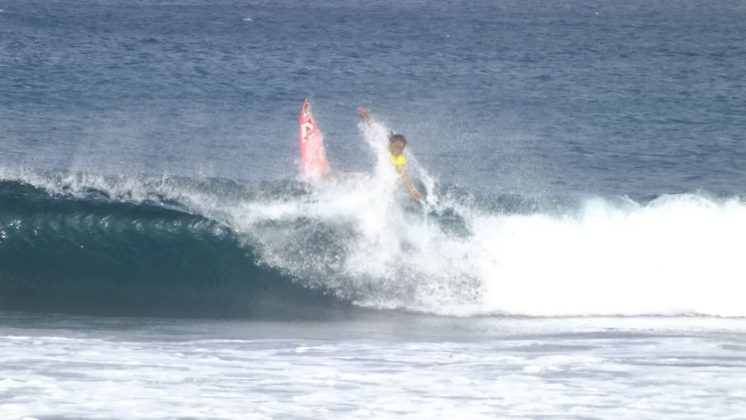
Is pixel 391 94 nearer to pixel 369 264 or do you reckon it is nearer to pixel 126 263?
pixel 126 263

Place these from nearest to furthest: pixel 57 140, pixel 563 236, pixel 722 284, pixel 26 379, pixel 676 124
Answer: pixel 26 379, pixel 722 284, pixel 563 236, pixel 57 140, pixel 676 124

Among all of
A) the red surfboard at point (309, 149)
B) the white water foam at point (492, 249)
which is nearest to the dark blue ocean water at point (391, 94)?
the red surfboard at point (309, 149)

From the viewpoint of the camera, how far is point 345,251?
47.6 ft

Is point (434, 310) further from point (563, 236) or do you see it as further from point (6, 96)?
point (6, 96)

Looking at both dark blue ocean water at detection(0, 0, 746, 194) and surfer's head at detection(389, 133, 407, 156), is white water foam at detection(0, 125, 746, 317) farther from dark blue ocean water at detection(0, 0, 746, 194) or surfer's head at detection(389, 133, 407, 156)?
dark blue ocean water at detection(0, 0, 746, 194)

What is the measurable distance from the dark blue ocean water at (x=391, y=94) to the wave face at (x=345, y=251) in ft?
19.3

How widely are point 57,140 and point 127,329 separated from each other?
15.1 m

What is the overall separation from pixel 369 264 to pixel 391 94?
78.5 feet

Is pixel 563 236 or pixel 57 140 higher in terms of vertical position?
pixel 57 140

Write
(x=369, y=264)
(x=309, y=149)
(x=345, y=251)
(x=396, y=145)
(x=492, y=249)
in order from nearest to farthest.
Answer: (x=369, y=264) < (x=345, y=251) < (x=492, y=249) < (x=396, y=145) < (x=309, y=149)

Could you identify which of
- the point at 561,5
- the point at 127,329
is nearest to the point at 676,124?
the point at 127,329

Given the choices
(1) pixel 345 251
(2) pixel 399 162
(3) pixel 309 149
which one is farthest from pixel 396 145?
(3) pixel 309 149

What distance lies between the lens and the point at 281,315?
1359cm

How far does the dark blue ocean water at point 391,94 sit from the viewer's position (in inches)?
963
